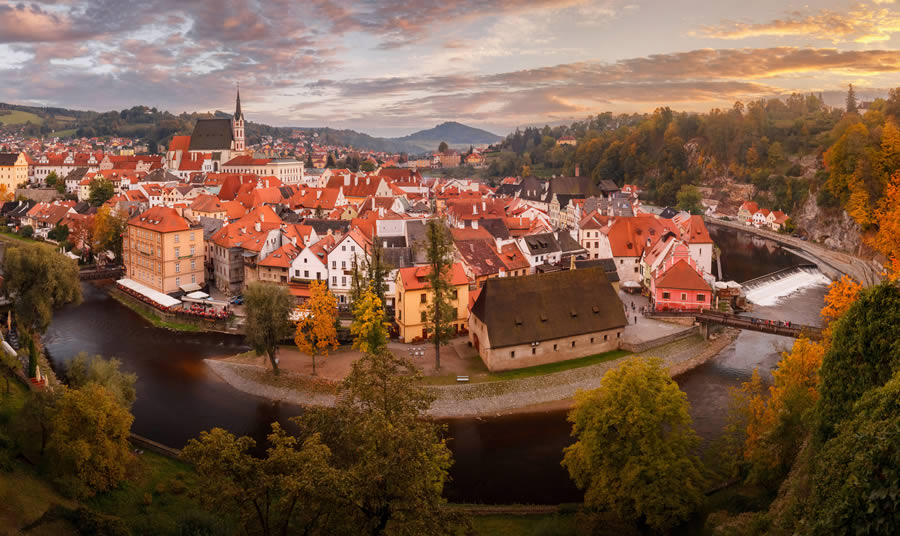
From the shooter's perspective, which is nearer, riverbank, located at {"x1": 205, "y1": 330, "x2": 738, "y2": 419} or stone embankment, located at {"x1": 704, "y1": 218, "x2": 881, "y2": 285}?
riverbank, located at {"x1": 205, "y1": 330, "x2": 738, "y2": 419}

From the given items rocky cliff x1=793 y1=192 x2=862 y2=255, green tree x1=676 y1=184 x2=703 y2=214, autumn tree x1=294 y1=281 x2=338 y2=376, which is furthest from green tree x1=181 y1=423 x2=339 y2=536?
green tree x1=676 y1=184 x2=703 y2=214

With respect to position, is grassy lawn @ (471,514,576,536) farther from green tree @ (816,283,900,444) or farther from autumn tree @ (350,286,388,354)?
autumn tree @ (350,286,388,354)

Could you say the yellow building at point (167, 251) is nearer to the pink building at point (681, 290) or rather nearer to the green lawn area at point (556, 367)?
the green lawn area at point (556, 367)

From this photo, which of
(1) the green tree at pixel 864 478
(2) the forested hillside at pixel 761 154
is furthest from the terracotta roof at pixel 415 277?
(2) the forested hillside at pixel 761 154

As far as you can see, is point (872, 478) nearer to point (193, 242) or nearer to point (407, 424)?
point (407, 424)

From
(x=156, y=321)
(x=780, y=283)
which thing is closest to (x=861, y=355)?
(x=156, y=321)

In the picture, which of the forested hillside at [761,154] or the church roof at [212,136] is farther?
the church roof at [212,136]
